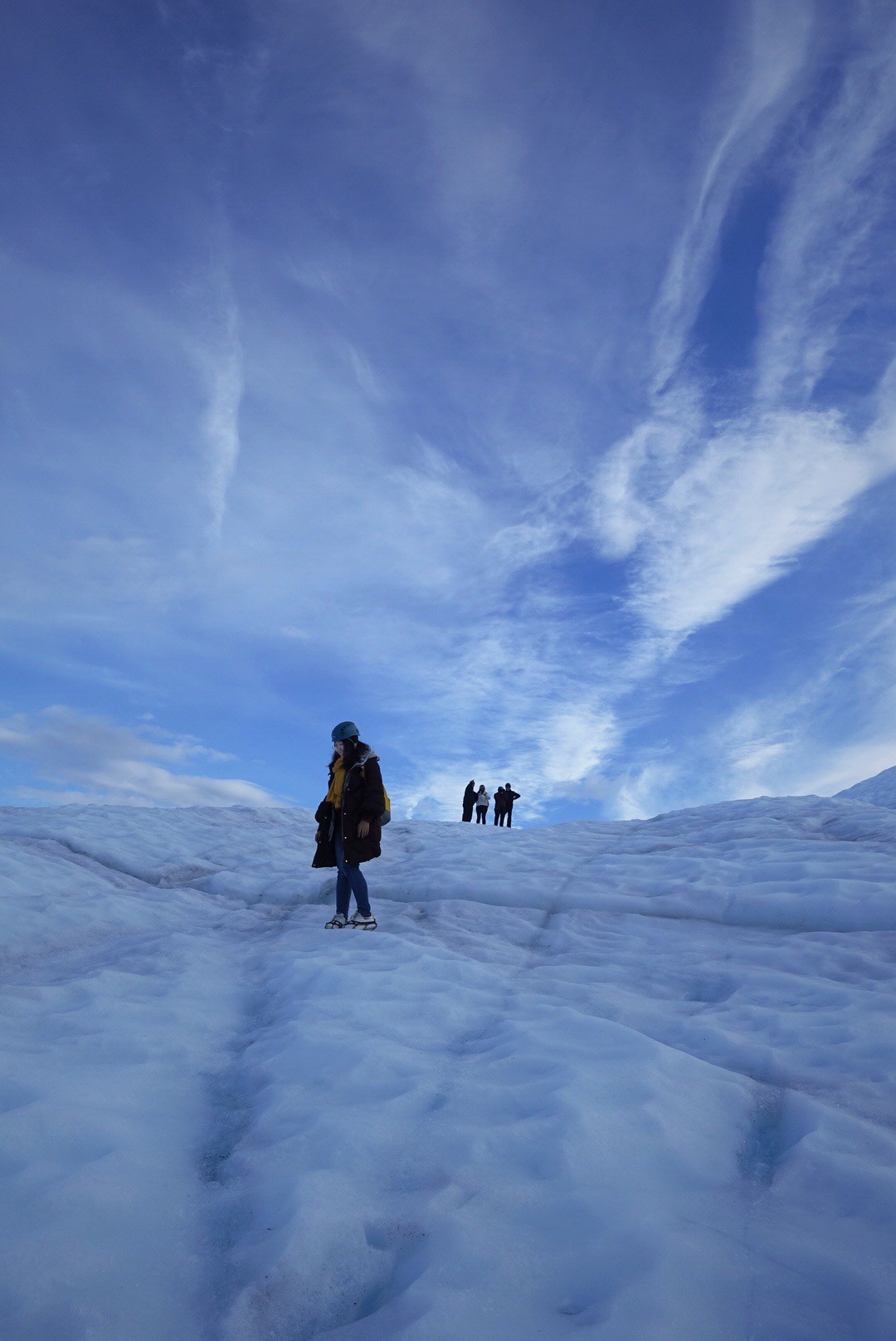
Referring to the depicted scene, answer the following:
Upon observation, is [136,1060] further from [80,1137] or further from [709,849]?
[709,849]

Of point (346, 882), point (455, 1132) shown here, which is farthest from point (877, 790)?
point (455, 1132)

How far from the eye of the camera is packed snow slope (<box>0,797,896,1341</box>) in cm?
279

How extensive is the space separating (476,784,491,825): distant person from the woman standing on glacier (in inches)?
820

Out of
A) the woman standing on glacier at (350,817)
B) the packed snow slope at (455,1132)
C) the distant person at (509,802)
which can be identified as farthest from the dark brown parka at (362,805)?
the distant person at (509,802)

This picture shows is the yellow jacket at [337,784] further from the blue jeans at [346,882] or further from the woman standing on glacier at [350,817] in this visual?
the blue jeans at [346,882]

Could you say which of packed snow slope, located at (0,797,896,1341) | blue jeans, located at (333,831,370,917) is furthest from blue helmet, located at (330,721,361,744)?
packed snow slope, located at (0,797,896,1341)

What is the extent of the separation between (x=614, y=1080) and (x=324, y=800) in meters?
5.46

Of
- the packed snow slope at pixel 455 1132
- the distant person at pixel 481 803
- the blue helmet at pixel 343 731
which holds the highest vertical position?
the distant person at pixel 481 803

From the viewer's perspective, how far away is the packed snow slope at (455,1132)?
279 cm

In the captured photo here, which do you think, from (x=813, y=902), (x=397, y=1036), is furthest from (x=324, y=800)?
(x=813, y=902)

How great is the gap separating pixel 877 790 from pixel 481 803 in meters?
19.1

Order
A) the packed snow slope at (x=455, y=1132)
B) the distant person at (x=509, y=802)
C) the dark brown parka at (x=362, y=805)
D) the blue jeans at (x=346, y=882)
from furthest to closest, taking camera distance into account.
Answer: the distant person at (x=509, y=802), the blue jeans at (x=346, y=882), the dark brown parka at (x=362, y=805), the packed snow slope at (x=455, y=1132)

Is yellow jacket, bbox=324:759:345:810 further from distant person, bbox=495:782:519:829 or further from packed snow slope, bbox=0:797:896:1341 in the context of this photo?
distant person, bbox=495:782:519:829

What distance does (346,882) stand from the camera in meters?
9.10
